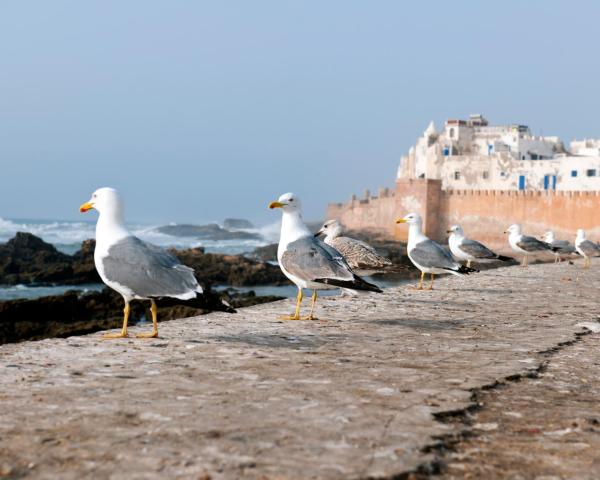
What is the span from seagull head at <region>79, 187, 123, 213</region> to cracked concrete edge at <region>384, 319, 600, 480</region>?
2.80 m

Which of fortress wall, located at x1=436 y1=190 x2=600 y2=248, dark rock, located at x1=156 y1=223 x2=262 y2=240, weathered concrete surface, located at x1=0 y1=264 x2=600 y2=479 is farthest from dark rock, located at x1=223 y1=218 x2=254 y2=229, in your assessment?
weathered concrete surface, located at x1=0 y1=264 x2=600 y2=479

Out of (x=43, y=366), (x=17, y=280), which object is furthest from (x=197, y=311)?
(x=17, y=280)

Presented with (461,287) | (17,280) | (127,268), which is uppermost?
(127,268)

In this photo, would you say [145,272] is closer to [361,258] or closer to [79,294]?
[361,258]

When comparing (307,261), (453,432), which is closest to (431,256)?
(307,261)

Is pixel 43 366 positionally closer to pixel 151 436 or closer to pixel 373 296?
pixel 151 436

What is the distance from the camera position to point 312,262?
6.30 m

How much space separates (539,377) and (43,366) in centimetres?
270

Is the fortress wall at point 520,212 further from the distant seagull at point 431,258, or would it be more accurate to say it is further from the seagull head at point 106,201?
the seagull head at point 106,201

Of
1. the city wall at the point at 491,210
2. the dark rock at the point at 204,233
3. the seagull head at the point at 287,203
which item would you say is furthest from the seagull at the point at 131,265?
the dark rock at the point at 204,233

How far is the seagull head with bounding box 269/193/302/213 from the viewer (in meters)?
6.83

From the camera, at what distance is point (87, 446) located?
9.64ft

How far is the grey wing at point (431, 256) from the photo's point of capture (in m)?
9.01

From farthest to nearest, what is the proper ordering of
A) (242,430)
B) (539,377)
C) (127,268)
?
1. (127,268)
2. (539,377)
3. (242,430)
